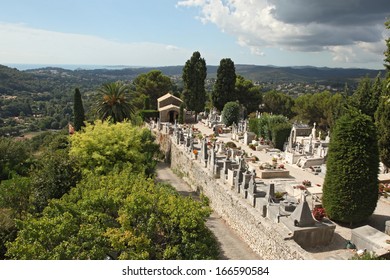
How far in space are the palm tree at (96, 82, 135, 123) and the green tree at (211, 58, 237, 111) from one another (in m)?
17.7

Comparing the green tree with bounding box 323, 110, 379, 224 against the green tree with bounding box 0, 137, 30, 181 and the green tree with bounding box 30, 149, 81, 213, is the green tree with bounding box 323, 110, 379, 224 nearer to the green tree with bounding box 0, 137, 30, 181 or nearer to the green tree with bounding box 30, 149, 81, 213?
the green tree with bounding box 30, 149, 81, 213

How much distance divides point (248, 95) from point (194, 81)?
36.1ft

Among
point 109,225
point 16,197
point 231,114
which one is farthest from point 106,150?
point 231,114

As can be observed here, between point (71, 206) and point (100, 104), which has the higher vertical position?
point (100, 104)

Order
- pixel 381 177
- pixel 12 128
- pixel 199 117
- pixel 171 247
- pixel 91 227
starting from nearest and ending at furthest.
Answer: pixel 91 227 < pixel 171 247 < pixel 381 177 < pixel 199 117 < pixel 12 128

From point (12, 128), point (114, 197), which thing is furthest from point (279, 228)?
point (12, 128)

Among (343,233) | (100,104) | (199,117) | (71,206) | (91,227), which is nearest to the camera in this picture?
(91,227)

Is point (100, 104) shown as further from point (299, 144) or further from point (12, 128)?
point (12, 128)

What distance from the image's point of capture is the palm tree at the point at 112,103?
28156mm

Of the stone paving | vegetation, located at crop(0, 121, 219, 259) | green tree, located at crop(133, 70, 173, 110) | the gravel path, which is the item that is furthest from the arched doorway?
vegetation, located at crop(0, 121, 219, 259)

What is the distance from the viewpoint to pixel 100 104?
1120 inches

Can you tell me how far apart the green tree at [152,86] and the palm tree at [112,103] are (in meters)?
26.8

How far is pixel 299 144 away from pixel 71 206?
66.9 feet

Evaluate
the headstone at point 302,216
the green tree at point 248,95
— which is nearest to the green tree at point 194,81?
the green tree at point 248,95
